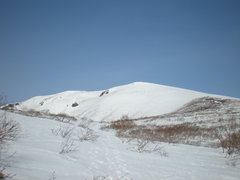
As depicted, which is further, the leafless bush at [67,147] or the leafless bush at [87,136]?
the leafless bush at [87,136]

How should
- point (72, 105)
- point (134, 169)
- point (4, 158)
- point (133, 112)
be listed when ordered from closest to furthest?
point (4, 158), point (134, 169), point (133, 112), point (72, 105)

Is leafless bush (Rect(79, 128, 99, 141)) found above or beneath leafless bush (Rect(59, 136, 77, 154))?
beneath

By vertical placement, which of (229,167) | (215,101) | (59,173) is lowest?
(229,167)

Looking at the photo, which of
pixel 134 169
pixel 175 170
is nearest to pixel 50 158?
pixel 134 169

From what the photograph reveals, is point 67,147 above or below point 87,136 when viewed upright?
above

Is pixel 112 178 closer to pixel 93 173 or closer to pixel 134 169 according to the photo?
pixel 93 173

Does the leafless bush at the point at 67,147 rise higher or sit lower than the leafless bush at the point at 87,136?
higher

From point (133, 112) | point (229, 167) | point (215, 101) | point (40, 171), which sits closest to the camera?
point (40, 171)

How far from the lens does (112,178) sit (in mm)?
2004

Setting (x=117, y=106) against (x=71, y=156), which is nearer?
(x=71, y=156)

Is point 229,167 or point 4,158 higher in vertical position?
point 4,158

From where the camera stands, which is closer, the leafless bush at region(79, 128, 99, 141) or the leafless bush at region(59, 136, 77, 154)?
the leafless bush at region(59, 136, 77, 154)

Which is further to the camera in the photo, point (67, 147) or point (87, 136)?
point (87, 136)

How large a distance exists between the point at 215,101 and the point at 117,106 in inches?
825
